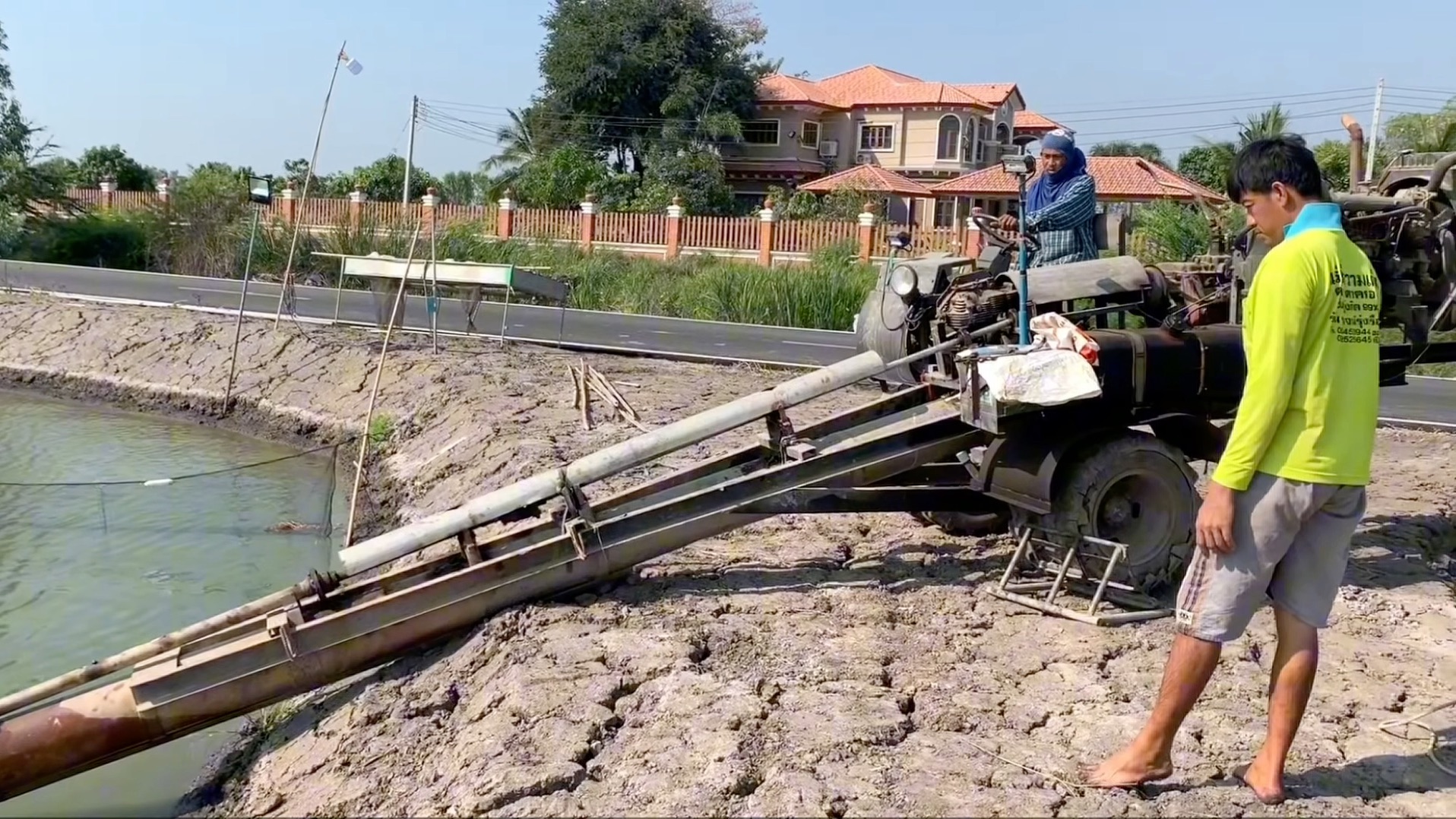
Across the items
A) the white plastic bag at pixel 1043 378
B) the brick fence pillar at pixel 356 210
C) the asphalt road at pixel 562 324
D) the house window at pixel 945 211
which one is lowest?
the asphalt road at pixel 562 324

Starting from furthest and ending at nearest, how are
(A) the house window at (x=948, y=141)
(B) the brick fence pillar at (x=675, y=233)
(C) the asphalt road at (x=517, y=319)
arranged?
(A) the house window at (x=948, y=141)
(B) the brick fence pillar at (x=675, y=233)
(C) the asphalt road at (x=517, y=319)

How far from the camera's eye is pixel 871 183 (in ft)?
143

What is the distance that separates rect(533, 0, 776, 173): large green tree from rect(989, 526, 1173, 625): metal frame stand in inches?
1777

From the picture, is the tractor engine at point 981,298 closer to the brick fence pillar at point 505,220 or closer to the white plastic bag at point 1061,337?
the white plastic bag at point 1061,337

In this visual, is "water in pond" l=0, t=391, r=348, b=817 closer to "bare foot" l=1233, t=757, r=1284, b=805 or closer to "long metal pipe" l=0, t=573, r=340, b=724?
"long metal pipe" l=0, t=573, r=340, b=724

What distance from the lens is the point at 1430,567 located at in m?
6.28

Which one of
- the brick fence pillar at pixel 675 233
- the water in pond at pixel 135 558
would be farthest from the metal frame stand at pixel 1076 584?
the brick fence pillar at pixel 675 233

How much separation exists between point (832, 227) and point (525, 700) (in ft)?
88.8

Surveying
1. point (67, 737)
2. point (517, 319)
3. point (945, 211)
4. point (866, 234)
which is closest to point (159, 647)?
point (67, 737)

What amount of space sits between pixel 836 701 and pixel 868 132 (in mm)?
53387

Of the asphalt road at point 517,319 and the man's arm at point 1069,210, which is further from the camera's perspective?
the asphalt road at point 517,319

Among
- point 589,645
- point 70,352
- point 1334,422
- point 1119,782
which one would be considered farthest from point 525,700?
point 70,352

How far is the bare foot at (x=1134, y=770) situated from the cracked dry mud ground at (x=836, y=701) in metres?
0.06

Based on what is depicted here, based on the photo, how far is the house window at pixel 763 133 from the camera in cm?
5397
